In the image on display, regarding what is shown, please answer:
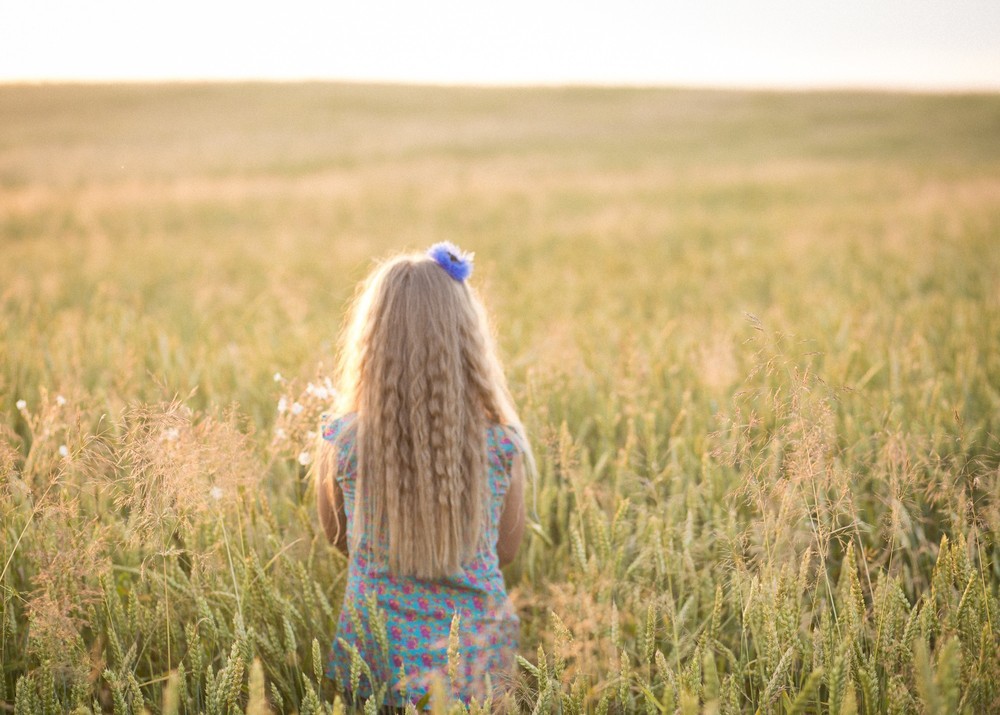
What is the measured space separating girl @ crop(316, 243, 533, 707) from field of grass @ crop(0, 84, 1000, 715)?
6.3 inches

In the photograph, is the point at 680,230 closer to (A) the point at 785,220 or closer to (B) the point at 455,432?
(A) the point at 785,220

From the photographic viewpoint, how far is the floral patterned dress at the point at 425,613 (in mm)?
1613

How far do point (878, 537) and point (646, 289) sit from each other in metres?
4.16

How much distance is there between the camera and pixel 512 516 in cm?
180

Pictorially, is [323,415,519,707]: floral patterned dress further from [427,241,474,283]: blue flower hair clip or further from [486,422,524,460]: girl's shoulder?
[427,241,474,283]: blue flower hair clip

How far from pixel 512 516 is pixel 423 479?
0.33m

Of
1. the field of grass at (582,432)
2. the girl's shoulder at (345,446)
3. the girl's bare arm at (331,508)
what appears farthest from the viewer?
the girl's bare arm at (331,508)

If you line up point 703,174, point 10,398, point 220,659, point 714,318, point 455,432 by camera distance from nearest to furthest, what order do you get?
point 455,432, point 220,659, point 10,398, point 714,318, point 703,174

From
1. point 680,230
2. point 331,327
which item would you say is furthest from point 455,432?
point 680,230

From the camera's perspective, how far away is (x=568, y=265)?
24.1 feet

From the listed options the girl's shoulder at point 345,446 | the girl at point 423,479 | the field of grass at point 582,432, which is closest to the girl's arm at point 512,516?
the girl at point 423,479

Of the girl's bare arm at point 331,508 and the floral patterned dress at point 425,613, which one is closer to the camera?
the floral patterned dress at point 425,613

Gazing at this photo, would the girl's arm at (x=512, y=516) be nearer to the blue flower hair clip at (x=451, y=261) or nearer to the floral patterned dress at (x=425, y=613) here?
the floral patterned dress at (x=425, y=613)

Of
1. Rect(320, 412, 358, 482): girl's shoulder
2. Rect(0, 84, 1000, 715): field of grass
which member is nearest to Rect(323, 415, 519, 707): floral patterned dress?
Rect(320, 412, 358, 482): girl's shoulder
